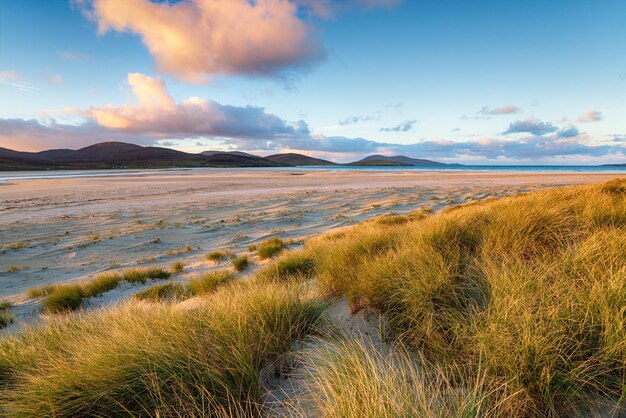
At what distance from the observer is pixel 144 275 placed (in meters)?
7.51

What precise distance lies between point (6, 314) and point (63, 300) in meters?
0.86

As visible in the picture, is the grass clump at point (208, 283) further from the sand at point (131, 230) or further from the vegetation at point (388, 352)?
the vegetation at point (388, 352)

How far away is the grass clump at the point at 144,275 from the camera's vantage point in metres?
7.41

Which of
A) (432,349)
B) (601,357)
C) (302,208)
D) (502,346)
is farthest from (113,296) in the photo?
(302,208)

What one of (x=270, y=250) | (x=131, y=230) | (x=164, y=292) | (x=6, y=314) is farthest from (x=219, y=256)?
(x=131, y=230)

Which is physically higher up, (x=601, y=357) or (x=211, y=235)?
(x=601, y=357)

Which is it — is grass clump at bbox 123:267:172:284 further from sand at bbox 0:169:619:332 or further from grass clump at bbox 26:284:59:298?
grass clump at bbox 26:284:59:298

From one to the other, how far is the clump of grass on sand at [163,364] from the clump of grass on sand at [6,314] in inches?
117

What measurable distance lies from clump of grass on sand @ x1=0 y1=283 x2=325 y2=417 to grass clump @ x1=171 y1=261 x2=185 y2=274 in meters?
4.67

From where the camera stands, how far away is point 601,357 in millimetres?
2066

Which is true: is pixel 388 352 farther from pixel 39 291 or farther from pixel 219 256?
pixel 39 291

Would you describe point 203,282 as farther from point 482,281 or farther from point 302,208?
point 302,208

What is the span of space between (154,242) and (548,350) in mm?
11425

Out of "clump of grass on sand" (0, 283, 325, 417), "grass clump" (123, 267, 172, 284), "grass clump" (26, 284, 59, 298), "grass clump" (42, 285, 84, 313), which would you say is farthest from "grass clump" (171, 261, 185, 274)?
"clump of grass on sand" (0, 283, 325, 417)
